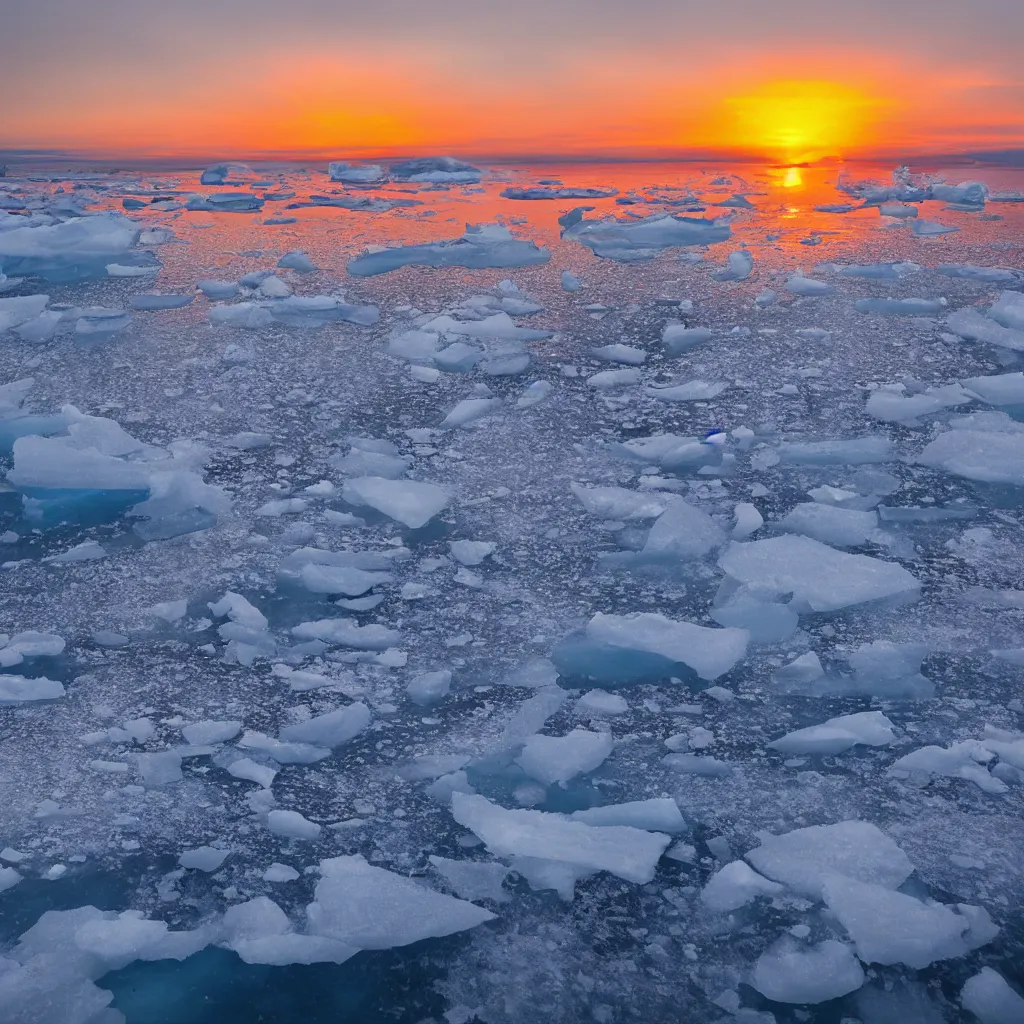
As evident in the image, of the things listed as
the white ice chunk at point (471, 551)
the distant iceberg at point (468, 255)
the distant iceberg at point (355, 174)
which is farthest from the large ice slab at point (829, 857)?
the distant iceberg at point (355, 174)

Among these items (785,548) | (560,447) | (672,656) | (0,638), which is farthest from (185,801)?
(560,447)

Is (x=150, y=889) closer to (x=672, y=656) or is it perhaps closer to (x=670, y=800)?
(x=670, y=800)

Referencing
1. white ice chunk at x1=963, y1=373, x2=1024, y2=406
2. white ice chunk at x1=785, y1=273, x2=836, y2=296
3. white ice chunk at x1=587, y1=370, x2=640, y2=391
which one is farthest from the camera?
white ice chunk at x1=785, y1=273, x2=836, y2=296

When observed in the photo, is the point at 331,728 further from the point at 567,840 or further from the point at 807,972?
the point at 807,972

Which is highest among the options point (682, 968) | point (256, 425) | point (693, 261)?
point (693, 261)

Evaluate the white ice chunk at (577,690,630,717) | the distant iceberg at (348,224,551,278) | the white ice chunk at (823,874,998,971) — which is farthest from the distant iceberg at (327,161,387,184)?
the white ice chunk at (823,874,998,971)

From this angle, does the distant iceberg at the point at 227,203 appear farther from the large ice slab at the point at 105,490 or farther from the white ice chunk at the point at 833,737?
the white ice chunk at the point at 833,737

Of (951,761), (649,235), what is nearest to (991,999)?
(951,761)

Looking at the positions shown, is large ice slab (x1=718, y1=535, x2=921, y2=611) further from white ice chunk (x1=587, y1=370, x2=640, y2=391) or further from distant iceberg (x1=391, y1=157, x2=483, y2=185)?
distant iceberg (x1=391, y1=157, x2=483, y2=185)
